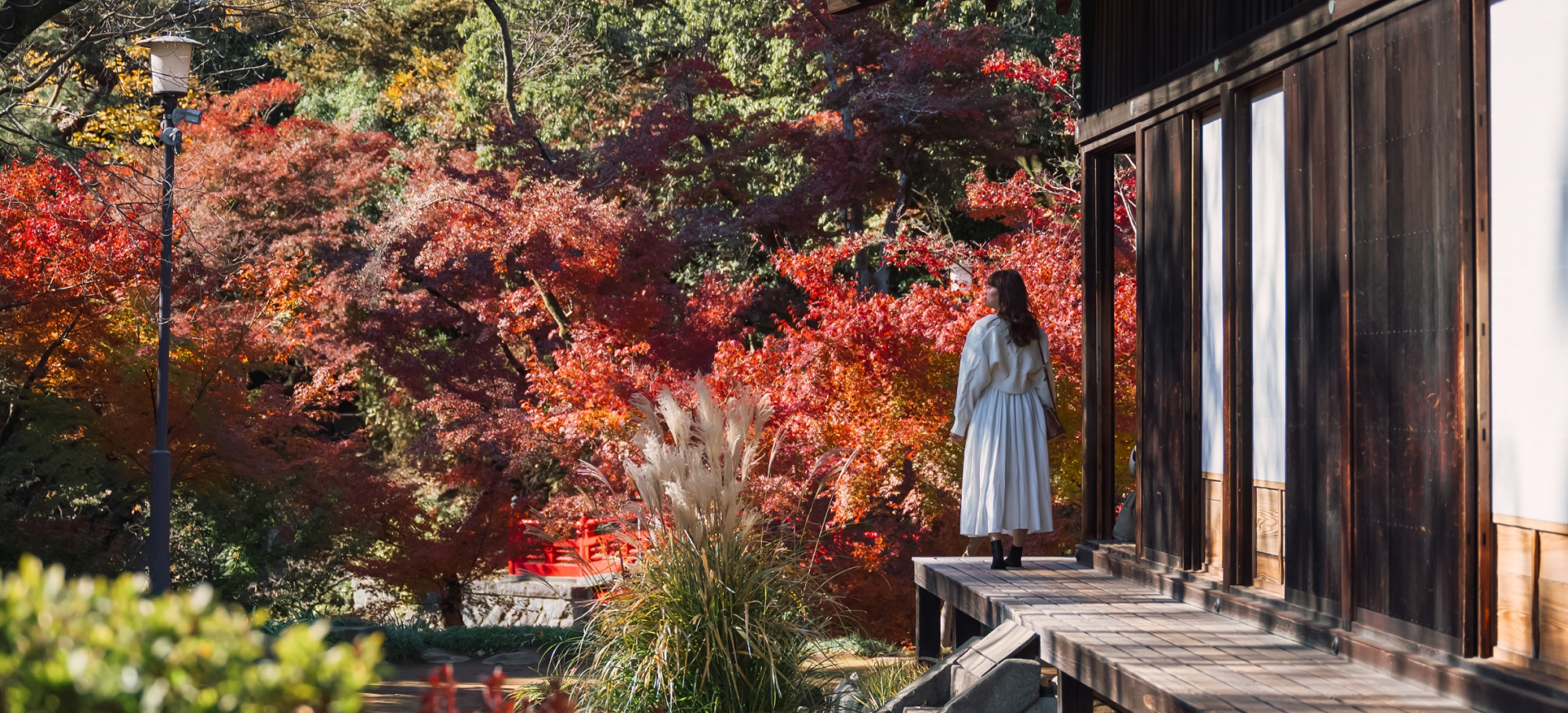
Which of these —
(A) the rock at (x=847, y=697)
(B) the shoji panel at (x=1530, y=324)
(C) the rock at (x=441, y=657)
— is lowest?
(C) the rock at (x=441, y=657)

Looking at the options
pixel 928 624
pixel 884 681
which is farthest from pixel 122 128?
pixel 884 681

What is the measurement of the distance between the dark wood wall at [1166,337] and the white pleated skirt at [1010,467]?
1.56 ft

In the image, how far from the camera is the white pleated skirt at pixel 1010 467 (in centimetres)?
557

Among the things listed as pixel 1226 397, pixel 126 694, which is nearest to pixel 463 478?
pixel 1226 397

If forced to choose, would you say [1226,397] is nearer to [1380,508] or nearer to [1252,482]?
[1252,482]

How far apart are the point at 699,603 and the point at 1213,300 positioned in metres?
2.30

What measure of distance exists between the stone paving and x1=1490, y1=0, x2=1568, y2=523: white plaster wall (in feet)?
2.06

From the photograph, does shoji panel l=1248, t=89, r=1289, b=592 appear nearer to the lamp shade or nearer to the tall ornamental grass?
the tall ornamental grass

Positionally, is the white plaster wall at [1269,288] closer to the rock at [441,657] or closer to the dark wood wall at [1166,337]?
the dark wood wall at [1166,337]

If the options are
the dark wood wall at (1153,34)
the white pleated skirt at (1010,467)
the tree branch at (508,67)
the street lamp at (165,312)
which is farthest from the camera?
the tree branch at (508,67)

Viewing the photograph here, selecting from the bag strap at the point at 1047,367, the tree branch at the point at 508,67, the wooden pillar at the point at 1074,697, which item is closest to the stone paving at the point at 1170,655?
the wooden pillar at the point at 1074,697

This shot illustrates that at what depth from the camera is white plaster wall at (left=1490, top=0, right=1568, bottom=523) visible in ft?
9.37

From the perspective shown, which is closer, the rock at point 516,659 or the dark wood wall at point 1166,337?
the dark wood wall at point 1166,337

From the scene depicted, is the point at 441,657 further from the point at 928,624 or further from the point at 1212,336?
the point at 1212,336
